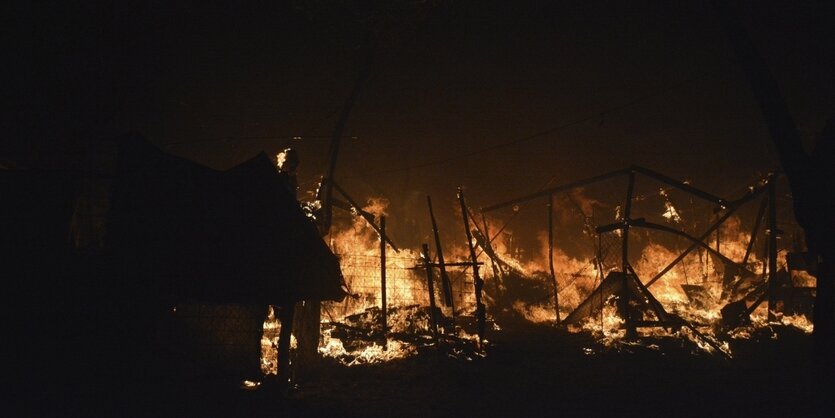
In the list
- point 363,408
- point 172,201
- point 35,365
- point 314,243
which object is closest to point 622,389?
point 363,408

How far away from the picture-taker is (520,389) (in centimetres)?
946

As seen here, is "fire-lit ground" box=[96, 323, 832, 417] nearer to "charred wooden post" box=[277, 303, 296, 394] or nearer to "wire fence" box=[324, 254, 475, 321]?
"charred wooden post" box=[277, 303, 296, 394]

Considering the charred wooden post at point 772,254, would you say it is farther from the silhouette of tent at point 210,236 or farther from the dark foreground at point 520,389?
the silhouette of tent at point 210,236

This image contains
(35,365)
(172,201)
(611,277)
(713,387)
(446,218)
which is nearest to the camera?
(35,365)

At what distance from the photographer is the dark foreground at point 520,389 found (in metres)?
6.82

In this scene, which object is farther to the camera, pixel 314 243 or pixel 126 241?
pixel 314 243

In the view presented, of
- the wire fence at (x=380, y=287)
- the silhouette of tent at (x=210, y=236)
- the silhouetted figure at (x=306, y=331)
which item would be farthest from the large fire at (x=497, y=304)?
the silhouette of tent at (x=210, y=236)

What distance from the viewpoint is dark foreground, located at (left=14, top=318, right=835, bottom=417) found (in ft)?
22.4

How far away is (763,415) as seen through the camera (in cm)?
782

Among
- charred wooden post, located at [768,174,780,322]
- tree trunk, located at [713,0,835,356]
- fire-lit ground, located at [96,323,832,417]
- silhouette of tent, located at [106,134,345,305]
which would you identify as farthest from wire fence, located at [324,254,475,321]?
charred wooden post, located at [768,174,780,322]

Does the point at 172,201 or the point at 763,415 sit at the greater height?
the point at 172,201

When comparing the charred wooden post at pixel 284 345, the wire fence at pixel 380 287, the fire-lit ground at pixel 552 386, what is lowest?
the fire-lit ground at pixel 552 386

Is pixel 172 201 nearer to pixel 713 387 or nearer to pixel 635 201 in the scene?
pixel 713 387

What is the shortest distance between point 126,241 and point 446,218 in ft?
84.3
